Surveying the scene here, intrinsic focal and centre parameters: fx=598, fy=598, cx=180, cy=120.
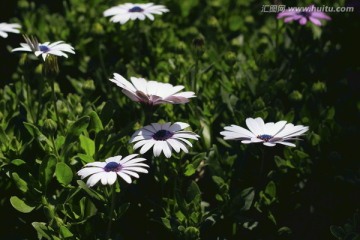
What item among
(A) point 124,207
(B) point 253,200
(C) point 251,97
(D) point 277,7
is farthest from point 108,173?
(D) point 277,7

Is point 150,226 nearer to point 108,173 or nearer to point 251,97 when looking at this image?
point 108,173

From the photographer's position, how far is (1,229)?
2.05m

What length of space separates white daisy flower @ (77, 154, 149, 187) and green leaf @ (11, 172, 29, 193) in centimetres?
26

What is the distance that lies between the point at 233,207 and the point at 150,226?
0.98 feet

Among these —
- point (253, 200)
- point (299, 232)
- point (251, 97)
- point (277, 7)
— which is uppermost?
point (277, 7)

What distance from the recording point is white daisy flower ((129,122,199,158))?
1.67 metres

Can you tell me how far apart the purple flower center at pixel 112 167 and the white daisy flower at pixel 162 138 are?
0.26 ft

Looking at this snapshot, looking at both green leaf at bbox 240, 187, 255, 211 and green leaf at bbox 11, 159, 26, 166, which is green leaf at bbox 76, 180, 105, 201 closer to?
green leaf at bbox 11, 159, 26, 166

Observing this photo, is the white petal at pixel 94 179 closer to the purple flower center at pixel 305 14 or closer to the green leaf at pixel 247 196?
the green leaf at pixel 247 196

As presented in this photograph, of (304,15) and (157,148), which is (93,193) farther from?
(304,15)

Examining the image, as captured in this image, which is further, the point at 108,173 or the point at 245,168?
the point at 245,168

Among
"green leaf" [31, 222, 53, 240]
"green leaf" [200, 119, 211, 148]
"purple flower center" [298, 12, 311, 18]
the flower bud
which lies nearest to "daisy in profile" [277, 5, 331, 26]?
"purple flower center" [298, 12, 311, 18]

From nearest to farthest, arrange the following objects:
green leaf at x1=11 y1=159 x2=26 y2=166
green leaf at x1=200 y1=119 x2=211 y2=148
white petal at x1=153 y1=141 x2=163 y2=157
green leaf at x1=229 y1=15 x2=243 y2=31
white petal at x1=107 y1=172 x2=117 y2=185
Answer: white petal at x1=107 y1=172 x2=117 y2=185
white petal at x1=153 y1=141 x2=163 y2=157
green leaf at x1=11 y1=159 x2=26 y2=166
green leaf at x1=200 y1=119 x2=211 y2=148
green leaf at x1=229 y1=15 x2=243 y2=31

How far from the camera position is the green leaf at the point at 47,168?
1825 mm
